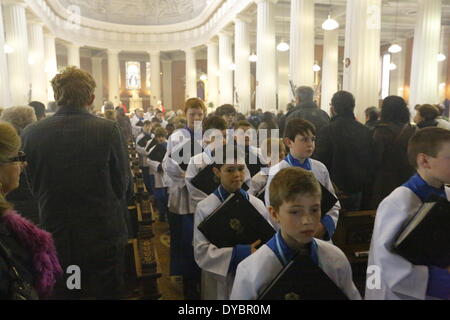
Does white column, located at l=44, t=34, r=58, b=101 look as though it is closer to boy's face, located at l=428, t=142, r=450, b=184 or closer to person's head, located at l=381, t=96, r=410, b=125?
person's head, located at l=381, t=96, r=410, b=125

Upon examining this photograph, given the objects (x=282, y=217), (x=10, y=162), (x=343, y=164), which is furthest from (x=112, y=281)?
(x=343, y=164)

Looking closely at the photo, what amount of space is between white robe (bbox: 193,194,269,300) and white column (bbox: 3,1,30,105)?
1433cm

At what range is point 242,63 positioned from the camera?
17469 millimetres

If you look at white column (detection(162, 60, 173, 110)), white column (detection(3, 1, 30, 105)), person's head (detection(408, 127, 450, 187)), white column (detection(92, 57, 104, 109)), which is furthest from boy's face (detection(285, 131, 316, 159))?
white column (detection(162, 60, 173, 110))

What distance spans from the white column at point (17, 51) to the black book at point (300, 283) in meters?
15.4

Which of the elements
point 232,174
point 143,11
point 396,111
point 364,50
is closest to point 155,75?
point 143,11

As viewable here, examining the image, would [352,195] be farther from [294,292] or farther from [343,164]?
[294,292]

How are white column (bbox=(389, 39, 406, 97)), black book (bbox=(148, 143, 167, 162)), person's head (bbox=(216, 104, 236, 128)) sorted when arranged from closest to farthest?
1. person's head (bbox=(216, 104, 236, 128))
2. black book (bbox=(148, 143, 167, 162))
3. white column (bbox=(389, 39, 406, 97))

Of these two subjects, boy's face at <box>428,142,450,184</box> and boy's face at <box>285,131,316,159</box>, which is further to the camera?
boy's face at <box>285,131,316,159</box>

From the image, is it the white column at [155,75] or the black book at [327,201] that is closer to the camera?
the black book at [327,201]

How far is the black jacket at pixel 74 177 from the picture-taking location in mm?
2252

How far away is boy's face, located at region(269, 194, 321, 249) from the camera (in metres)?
1.75

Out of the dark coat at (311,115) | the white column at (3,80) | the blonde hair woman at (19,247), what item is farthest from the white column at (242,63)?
the blonde hair woman at (19,247)

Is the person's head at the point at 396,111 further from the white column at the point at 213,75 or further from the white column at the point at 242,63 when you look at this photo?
the white column at the point at 213,75
